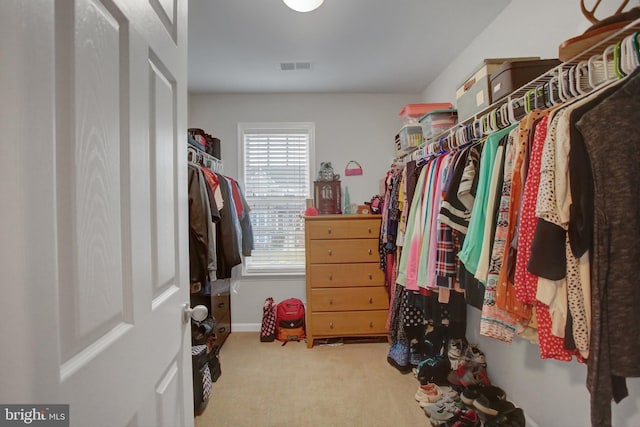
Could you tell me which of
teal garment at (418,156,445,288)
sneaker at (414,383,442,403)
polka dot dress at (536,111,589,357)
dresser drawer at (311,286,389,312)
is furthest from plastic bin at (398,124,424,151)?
sneaker at (414,383,442,403)

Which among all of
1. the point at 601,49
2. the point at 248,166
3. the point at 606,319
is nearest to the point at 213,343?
the point at 248,166

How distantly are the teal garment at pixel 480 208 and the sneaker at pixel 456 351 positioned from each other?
1.21m

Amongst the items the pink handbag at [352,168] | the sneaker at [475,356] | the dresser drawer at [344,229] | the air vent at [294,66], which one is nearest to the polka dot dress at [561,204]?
the sneaker at [475,356]

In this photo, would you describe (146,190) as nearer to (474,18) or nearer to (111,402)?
(111,402)

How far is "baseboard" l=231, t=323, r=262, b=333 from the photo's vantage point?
10.1 feet

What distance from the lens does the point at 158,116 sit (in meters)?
0.77

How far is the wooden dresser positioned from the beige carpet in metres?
0.19

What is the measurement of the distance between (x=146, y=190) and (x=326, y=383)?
6.40ft

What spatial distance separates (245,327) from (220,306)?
1.77ft

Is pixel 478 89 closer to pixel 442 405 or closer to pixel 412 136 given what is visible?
pixel 412 136

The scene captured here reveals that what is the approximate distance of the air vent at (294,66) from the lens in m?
2.46

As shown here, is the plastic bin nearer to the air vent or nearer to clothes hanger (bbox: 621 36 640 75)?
the air vent

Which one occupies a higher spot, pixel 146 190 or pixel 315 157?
→ pixel 315 157

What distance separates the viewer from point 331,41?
214 centimetres
